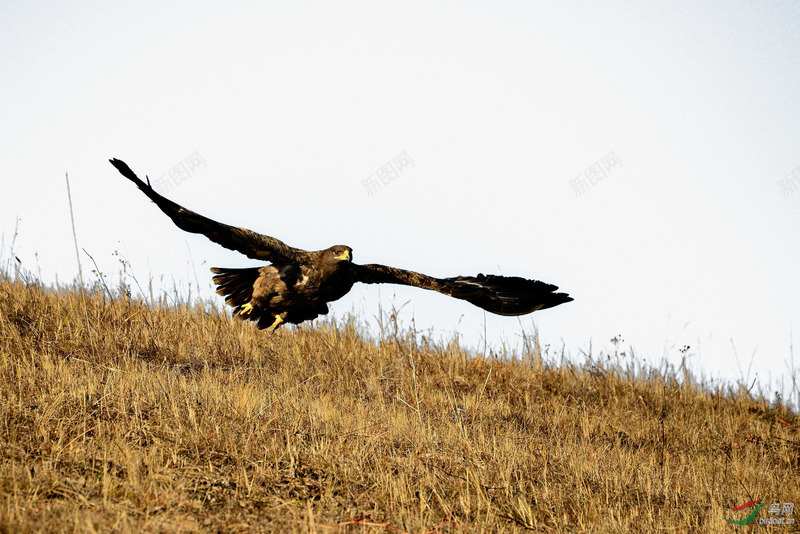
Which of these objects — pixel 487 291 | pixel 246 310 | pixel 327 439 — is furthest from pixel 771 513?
pixel 246 310

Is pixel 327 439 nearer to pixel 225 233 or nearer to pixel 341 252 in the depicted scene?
pixel 225 233

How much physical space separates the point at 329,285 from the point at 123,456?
2.49 m

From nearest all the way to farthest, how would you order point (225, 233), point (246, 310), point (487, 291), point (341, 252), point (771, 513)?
1. point (771, 513)
2. point (225, 233)
3. point (341, 252)
4. point (246, 310)
5. point (487, 291)

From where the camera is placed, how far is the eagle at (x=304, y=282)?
5352 mm

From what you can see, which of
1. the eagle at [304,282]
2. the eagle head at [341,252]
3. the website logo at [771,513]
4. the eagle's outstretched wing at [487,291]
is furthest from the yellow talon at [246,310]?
the website logo at [771,513]

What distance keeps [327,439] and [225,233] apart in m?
1.74

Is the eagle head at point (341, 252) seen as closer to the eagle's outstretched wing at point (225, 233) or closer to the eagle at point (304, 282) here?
the eagle at point (304, 282)

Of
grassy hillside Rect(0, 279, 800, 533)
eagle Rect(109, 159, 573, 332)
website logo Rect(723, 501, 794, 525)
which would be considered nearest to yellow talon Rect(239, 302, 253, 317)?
eagle Rect(109, 159, 573, 332)

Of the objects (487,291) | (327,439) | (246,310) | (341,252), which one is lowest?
(327,439)

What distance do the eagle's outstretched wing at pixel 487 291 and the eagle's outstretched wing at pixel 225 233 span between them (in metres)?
0.85

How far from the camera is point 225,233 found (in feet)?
17.0

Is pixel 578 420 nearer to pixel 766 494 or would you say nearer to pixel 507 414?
pixel 507 414

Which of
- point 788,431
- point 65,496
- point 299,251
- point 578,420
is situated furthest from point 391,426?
point 788,431

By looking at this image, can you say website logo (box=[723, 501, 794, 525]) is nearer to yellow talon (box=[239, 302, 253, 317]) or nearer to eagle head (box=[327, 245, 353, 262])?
eagle head (box=[327, 245, 353, 262])
